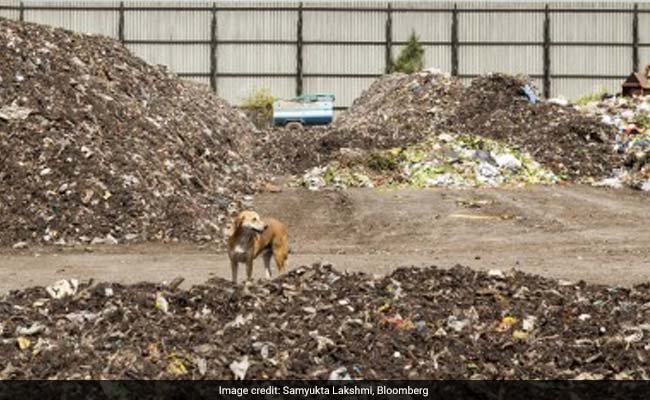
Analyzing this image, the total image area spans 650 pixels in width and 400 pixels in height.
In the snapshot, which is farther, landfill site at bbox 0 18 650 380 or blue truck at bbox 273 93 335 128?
blue truck at bbox 273 93 335 128

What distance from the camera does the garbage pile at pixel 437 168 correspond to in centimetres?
2345

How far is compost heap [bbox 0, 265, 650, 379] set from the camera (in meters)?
6.75

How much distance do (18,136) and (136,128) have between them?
8.81 ft

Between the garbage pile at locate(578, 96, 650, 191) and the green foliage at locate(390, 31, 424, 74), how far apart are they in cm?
1125

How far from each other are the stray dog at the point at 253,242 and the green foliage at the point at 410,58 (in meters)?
32.3

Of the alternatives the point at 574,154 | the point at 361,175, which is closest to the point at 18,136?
the point at 361,175

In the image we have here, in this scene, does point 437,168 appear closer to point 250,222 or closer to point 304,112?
point 250,222

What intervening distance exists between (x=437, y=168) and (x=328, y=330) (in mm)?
17086

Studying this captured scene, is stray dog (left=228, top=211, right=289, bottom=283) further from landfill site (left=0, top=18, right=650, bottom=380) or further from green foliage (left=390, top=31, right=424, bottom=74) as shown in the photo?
green foliage (left=390, top=31, right=424, bottom=74)

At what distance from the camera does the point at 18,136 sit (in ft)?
55.3

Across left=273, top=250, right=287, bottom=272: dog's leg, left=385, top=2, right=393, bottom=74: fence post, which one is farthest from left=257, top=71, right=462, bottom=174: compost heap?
left=273, top=250, right=287, bottom=272: dog's leg

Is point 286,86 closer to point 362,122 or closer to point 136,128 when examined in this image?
point 362,122

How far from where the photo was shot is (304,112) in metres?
39.5

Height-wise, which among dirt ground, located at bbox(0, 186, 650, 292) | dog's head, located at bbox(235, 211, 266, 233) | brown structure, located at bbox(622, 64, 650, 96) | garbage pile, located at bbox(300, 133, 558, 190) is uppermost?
brown structure, located at bbox(622, 64, 650, 96)
